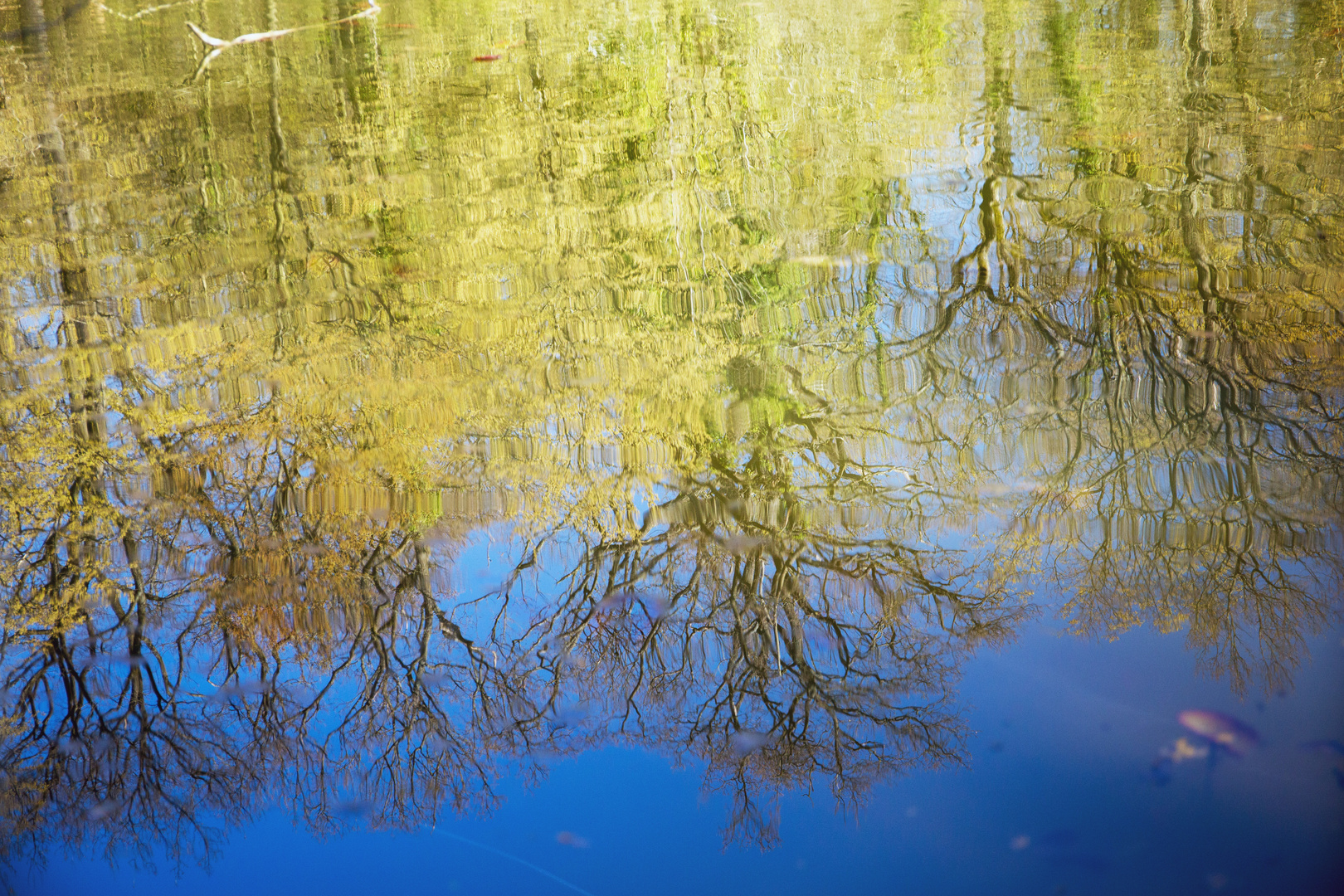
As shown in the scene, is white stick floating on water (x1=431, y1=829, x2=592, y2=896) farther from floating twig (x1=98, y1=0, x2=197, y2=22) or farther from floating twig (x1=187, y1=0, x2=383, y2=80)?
floating twig (x1=98, y1=0, x2=197, y2=22)

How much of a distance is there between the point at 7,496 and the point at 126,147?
4.19 m

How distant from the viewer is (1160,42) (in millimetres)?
7367

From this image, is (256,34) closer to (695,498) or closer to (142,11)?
(142,11)

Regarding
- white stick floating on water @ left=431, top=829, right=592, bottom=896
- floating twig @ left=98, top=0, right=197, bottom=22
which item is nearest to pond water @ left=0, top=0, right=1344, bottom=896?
white stick floating on water @ left=431, top=829, right=592, bottom=896

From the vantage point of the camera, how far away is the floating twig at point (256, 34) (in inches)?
372

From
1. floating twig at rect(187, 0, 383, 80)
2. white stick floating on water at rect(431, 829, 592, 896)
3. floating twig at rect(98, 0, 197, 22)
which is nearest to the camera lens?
white stick floating on water at rect(431, 829, 592, 896)

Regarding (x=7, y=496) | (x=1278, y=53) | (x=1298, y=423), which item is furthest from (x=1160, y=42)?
(x=7, y=496)

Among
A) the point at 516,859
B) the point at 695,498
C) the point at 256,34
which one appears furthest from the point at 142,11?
the point at 516,859

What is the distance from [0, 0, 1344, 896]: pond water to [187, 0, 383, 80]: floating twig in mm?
4761

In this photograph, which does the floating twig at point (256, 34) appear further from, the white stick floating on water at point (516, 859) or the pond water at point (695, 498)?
the white stick floating on water at point (516, 859)

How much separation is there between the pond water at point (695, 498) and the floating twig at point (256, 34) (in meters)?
4.76

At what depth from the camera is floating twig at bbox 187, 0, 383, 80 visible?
945cm

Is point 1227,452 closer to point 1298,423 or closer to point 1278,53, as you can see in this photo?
point 1298,423

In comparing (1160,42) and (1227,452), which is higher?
(1160,42)
